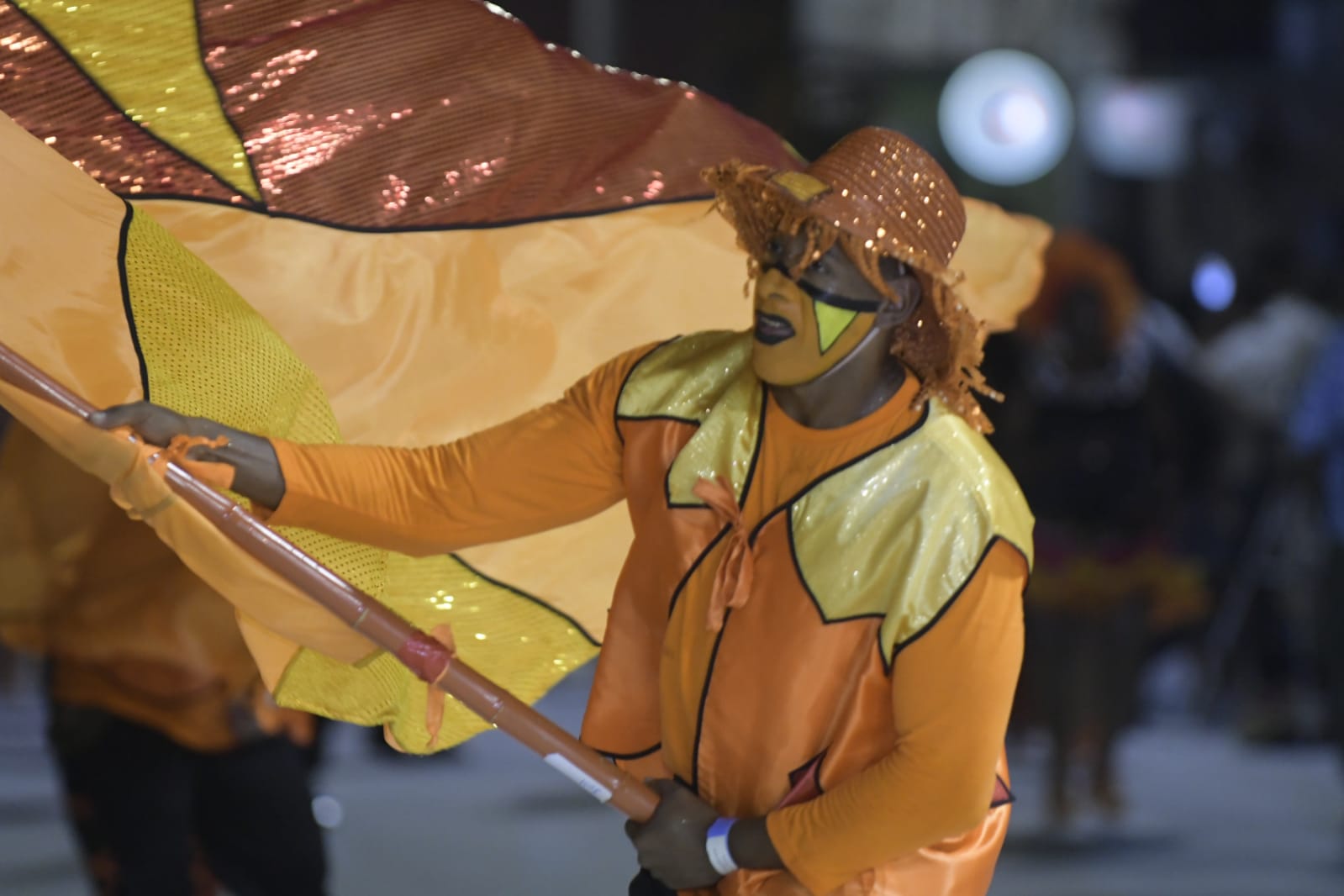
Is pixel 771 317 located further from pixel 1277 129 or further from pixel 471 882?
pixel 1277 129

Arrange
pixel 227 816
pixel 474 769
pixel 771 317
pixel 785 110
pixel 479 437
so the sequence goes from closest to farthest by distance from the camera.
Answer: pixel 771 317
pixel 479 437
pixel 227 816
pixel 474 769
pixel 785 110

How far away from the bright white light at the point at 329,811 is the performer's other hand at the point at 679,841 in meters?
4.46

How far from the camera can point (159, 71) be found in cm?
341

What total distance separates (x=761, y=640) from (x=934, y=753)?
0.93 ft

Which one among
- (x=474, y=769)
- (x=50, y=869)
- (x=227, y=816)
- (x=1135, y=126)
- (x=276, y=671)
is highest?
(x=276, y=671)

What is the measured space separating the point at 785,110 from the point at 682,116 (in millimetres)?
10281

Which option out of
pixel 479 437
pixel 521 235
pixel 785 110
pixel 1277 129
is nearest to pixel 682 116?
pixel 521 235

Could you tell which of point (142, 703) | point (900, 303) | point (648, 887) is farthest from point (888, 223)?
point (142, 703)

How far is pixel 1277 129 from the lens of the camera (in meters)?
15.6

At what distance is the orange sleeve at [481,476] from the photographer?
3090mm

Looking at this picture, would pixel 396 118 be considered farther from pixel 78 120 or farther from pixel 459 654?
pixel 459 654

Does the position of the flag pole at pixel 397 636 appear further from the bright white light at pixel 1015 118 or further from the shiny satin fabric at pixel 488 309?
the bright white light at pixel 1015 118

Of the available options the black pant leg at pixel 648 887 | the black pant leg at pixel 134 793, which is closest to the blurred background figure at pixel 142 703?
the black pant leg at pixel 134 793

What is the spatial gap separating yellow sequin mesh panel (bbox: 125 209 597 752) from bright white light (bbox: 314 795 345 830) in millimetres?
3954
